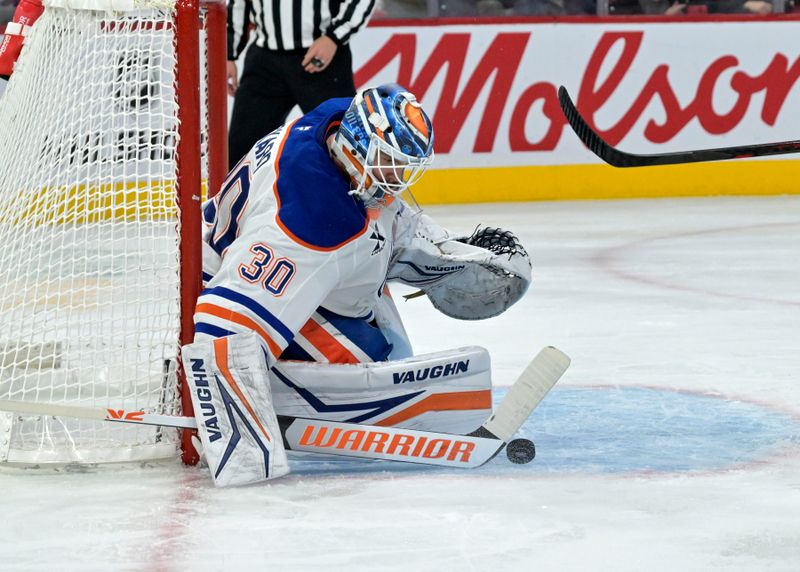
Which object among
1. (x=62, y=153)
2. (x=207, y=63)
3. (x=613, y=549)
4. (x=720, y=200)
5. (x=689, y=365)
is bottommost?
(x=720, y=200)

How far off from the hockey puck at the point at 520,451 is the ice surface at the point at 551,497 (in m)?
0.02

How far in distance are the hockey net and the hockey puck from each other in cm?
51

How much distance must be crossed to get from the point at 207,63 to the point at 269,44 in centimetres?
185

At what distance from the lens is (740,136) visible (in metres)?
6.67

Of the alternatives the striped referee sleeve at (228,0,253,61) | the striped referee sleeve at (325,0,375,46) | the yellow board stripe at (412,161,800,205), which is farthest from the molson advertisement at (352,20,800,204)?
the striped referee sleeve at (325,0,375,46)

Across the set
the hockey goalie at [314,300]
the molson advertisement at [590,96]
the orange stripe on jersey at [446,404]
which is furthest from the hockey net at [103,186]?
the molson advertisement at [590,96]

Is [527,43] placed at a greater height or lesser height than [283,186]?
lesser

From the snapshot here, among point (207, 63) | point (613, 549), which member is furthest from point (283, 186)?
point (613, 549)

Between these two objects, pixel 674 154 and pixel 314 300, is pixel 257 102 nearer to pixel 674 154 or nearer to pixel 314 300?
pixel 674 154

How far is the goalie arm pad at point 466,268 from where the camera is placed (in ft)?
8.36

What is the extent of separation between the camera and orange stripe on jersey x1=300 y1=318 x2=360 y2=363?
229 cm

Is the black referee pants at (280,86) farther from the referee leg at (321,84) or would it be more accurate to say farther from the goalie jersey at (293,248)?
the goalie jersey at (293,248)

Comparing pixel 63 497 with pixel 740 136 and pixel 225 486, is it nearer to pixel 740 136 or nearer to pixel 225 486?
pixel 225 486

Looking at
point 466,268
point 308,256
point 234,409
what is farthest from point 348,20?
point 234,409
